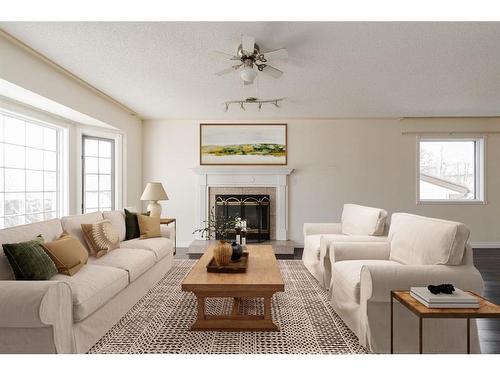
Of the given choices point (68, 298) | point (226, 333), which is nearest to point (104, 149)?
point (68, 298)

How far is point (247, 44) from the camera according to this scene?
2686 mm

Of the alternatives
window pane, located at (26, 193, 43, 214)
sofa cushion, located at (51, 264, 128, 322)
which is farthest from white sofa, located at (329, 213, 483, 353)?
window pane, located at (26, 193, 43, 214)

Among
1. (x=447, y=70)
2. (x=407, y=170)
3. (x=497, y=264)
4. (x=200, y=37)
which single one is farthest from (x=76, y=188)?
(x=497, y=264)

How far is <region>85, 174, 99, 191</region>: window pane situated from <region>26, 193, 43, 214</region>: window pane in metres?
0.83

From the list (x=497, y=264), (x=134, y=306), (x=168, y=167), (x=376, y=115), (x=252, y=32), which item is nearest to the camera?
(x=252, y=32)

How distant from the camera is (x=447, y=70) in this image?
3.62 m

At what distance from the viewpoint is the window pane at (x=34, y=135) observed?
4059 millimetres

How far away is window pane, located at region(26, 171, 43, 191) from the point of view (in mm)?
4055

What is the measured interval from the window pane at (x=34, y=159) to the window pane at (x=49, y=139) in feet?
0.53

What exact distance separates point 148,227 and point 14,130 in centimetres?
199

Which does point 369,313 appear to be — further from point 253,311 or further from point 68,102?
point 68,102

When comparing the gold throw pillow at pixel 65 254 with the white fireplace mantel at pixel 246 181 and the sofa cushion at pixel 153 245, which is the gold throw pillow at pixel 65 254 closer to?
the sofa cushion at pixel 153 245

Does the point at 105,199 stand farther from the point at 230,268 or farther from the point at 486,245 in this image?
the point at 486,245

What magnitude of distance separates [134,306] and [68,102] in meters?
2.61
